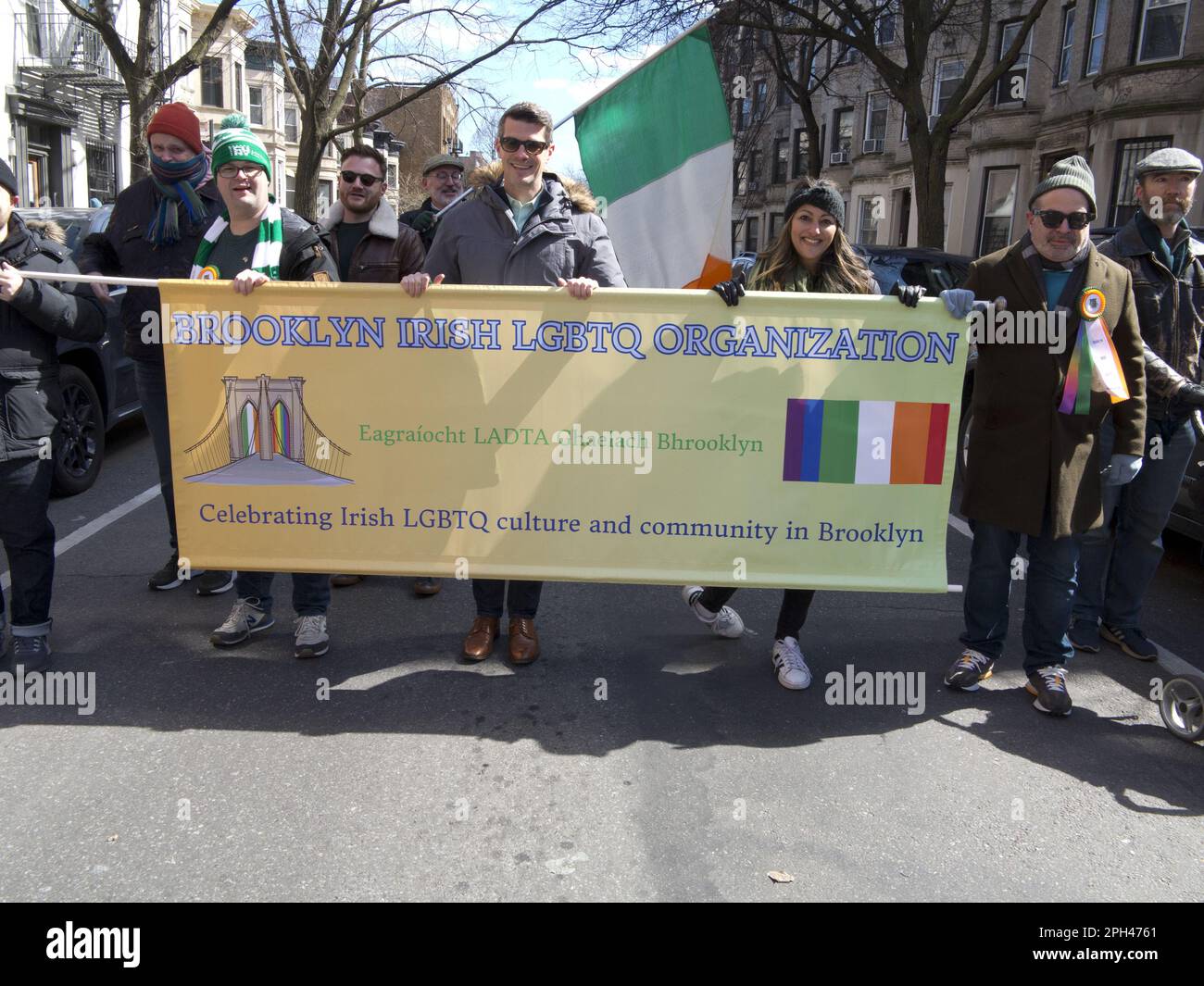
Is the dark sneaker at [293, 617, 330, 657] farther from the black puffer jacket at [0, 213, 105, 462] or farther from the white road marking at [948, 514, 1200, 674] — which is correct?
the white road marking at [948, 514, 1200, 674]

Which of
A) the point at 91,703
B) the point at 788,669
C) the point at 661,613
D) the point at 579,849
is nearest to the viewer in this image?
the point at 579,849

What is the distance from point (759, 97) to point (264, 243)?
130ft

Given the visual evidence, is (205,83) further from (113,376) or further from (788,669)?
(788,669)

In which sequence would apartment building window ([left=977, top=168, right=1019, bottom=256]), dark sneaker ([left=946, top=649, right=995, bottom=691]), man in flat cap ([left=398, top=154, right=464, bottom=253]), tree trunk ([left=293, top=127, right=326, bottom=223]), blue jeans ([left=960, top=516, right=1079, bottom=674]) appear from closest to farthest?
1. blue jeans ([left=960, top=516, right=1079, bottom=674])
2. dark sneaker ([left=946, top=649, right=995, bottom=691])
3. man in flat cap ([left=398, top=154, right=464, bottom=253])
4. tree trunk ([left=293, top=127, right=326, bottom=223])
5. apartment building window ([left=977, top=168, right=1019, bottom=256])

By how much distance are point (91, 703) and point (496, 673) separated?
5.36 ft

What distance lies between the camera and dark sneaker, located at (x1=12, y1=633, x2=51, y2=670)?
13.7ft

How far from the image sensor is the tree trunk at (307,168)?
781 inches

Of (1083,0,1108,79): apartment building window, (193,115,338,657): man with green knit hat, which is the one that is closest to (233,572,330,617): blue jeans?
(193,115,338,657): man with green knit hat

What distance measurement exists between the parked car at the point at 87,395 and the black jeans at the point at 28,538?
2506 mm

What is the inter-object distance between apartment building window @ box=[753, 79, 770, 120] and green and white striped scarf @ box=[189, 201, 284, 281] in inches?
1324

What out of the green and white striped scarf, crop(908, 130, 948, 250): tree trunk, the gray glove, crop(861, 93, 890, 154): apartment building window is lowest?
the gray glove

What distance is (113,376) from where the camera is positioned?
7.57 m

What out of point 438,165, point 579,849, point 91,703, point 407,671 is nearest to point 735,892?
point 579,849

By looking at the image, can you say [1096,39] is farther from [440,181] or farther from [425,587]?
[425,587]
